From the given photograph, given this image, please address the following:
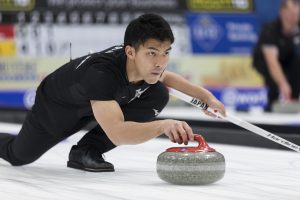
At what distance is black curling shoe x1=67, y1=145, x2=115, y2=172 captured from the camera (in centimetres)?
336

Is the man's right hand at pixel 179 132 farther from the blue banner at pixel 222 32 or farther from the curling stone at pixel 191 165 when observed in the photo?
the blue banner at pixel 222 32

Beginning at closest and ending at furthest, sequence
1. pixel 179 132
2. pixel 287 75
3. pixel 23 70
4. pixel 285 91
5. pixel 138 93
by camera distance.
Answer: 1. pixel 179 132
2. pixel 138 93
3. pixel 285 91
4. pixel 23 70
5. pixel 287 75

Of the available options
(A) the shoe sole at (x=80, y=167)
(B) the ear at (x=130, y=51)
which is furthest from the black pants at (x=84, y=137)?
(B) the ear at (x=130, y=51)

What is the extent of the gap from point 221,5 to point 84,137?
6365mm

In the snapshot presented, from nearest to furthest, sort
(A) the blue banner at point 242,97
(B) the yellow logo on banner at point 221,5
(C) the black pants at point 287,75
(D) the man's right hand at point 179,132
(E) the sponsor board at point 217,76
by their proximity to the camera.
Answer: (D) the man's right hand at point 179,132 → (E) the sponsor board at point 217,76 → (C) the black pants at point 287,75 → (B) the yellow logo on banner at point 221,5 → (A) the blue banner at point 242,97

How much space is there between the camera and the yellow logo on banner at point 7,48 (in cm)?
823

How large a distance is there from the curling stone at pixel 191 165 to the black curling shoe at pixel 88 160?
547mm

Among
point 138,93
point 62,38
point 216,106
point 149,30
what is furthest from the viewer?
point 62,38

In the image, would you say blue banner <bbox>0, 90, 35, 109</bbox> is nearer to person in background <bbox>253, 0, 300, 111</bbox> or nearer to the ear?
person in background <bbox>253, 0, 300, 111</bbox>

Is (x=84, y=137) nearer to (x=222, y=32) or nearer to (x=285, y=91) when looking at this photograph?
(x=285, y=91)

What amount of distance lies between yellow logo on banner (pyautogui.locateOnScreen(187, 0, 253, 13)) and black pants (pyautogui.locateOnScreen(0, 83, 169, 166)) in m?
6.03

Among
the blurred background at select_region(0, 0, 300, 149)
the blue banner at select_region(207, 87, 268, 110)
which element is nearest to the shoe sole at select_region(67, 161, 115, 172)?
the blurred background at select_region(0, 0, 300, 149)

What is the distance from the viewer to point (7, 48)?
8258mm

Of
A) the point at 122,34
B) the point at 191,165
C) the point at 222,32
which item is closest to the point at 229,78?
the point at 222,32
